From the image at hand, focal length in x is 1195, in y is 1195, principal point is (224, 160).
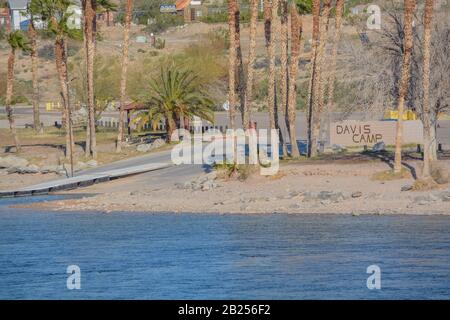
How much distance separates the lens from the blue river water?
→ 31078 mm

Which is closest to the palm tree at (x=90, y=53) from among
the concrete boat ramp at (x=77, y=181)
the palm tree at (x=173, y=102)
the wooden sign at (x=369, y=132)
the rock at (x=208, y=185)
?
the palm tree at (x=173, y=102)

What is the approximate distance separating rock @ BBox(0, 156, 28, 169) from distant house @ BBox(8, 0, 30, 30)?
7112 centimetres

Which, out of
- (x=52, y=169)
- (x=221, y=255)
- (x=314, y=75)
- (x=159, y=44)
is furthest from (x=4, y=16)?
(x=221, y=255)

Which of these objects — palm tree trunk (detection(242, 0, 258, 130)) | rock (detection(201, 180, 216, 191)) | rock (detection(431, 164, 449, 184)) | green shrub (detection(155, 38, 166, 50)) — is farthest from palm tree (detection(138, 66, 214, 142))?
green shrub (detection(155, 38, 166, 50))

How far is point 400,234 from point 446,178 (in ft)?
21.2

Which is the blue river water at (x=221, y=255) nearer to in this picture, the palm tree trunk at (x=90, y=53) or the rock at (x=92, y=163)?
the rock at (x=92, y=163)

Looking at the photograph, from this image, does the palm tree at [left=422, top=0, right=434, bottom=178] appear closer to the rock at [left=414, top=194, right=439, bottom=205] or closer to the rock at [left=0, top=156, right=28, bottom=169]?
the rock at [left=414, top=194, right=439, bottom=205]

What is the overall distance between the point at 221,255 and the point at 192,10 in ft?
361

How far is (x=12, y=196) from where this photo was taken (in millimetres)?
51875

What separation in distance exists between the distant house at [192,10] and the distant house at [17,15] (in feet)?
65.6

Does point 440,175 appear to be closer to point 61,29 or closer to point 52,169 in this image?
point 52,169

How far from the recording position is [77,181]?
52.4m
